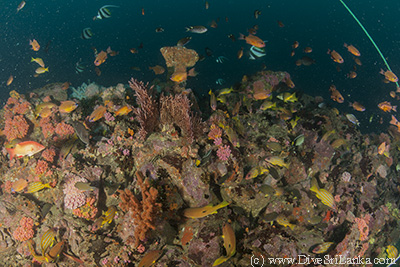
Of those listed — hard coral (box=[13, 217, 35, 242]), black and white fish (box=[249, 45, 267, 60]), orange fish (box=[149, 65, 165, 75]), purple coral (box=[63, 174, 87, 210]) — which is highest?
black and white fish (box=[249, 45, 267, 60])

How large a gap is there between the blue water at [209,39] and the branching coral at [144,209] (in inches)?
957

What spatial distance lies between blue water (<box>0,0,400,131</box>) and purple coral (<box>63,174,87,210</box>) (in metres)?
24.0

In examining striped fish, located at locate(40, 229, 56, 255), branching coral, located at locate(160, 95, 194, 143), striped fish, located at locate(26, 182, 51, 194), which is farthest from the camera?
branching coral, located at locate(160, 95, 194, 143)

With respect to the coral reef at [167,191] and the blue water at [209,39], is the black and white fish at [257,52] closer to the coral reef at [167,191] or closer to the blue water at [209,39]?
the coral reef at [167,191]

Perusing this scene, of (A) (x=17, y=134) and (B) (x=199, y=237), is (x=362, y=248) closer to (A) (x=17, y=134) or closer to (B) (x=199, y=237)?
(B) (x=199, y=237)

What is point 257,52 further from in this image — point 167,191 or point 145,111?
point 167,191

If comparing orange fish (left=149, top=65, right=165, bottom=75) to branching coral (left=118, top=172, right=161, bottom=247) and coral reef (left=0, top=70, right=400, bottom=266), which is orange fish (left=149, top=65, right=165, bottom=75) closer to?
coral reef (left=0, top=70, right=400, bottom=266)

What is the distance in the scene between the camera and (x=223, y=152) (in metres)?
4.87

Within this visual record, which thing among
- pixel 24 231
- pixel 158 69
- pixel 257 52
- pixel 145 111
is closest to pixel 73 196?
pixel 24 231

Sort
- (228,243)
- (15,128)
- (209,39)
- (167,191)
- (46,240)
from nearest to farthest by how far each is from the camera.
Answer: (228,243), (46,240), (167,191), (15,128), (209,39)

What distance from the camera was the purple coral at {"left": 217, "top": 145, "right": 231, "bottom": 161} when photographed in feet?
15.8

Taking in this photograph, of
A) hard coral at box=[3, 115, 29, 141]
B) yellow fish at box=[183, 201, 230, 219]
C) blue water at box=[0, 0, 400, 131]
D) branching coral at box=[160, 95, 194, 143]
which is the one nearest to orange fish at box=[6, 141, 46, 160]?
hard coral at box=[3, 115, 29, 141]

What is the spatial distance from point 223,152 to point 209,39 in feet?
171

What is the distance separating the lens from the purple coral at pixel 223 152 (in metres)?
4.83
